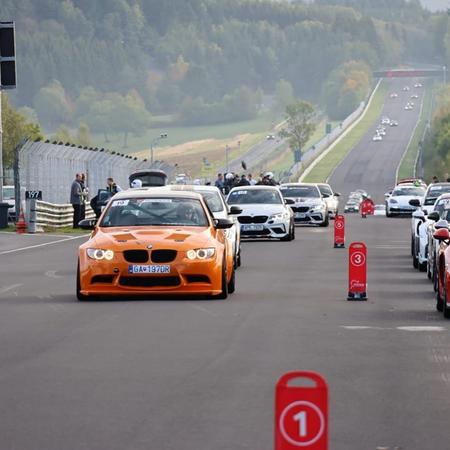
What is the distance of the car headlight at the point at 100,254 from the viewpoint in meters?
18.3

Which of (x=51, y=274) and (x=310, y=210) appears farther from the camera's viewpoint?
(x=310, y=210)

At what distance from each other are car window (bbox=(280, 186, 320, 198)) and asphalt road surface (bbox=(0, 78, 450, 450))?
27.5 m

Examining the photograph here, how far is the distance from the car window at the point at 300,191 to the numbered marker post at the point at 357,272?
30829 millimetres

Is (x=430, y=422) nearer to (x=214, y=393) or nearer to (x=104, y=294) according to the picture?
(x=214, y=393)

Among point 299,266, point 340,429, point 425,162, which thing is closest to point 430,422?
point 340,429

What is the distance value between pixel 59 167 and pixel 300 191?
7.37 metres

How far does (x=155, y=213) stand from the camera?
65.3ft

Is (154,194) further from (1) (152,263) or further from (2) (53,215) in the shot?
(2) (53,215)

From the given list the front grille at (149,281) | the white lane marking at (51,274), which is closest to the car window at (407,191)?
the white lane marking at (51,274)

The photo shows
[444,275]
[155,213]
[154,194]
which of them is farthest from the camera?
[154,194]

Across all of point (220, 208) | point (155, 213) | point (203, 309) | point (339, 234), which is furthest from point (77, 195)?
point (203, 309)

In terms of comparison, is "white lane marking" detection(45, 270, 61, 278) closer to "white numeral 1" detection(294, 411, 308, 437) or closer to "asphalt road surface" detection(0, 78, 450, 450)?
"asphalt road surface" detection(0, 78, 450, 450)

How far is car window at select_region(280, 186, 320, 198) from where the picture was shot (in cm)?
4990

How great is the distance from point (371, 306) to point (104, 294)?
119 inches
